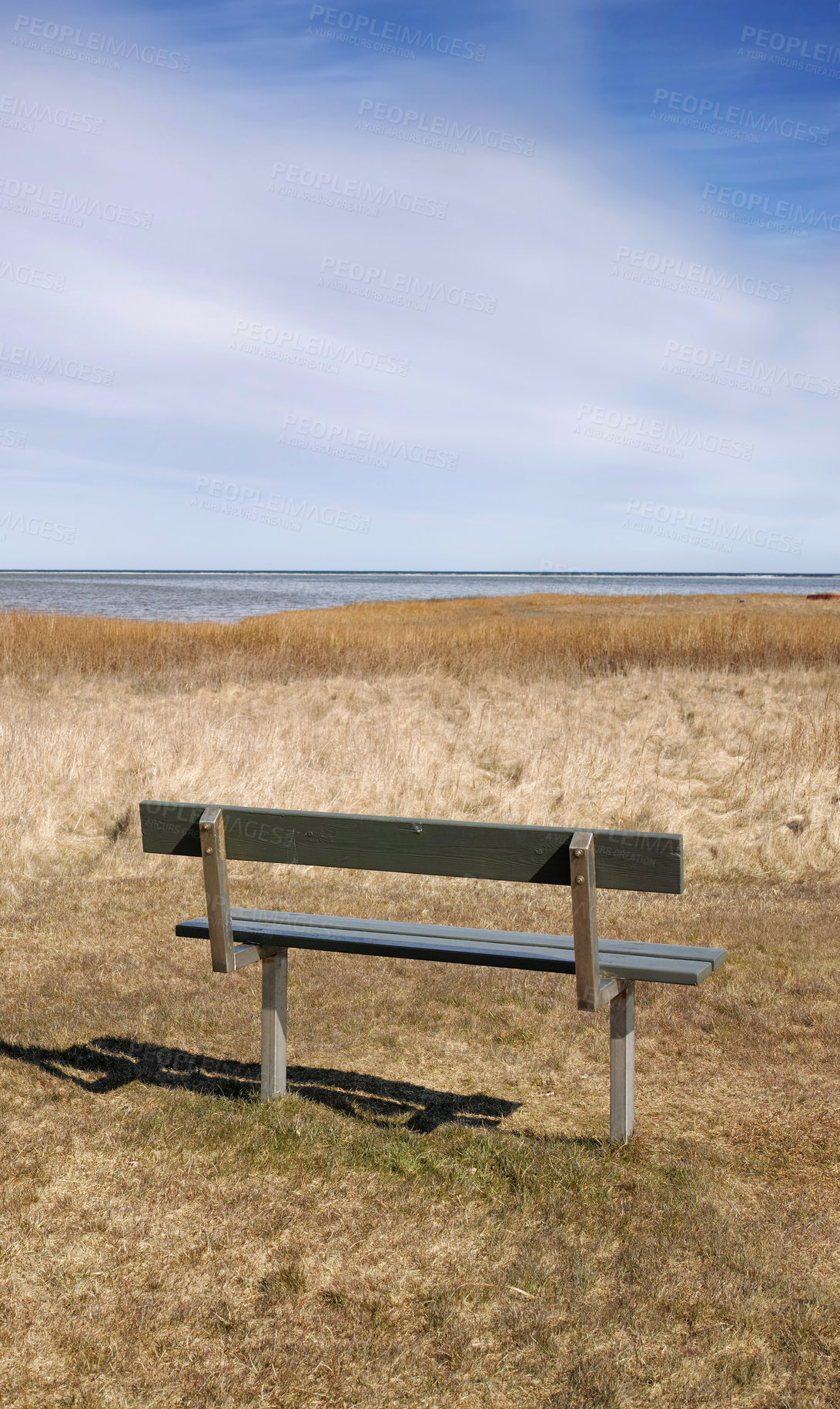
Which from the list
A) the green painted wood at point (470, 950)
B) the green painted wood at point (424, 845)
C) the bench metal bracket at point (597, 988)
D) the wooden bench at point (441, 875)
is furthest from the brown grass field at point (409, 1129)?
the green painted wood at point (424, 845)

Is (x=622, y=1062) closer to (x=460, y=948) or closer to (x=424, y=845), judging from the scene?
(x=460, y=948)

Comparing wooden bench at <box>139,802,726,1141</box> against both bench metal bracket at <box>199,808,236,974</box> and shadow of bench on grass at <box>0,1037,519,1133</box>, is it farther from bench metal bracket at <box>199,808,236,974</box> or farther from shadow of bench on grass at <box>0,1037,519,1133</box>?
shadow of bench on grass at <box>0,1037,519,1133</box>

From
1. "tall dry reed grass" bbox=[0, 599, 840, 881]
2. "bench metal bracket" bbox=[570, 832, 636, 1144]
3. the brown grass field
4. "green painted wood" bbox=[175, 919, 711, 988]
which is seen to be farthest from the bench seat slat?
"tall dry reed grass" bbox=[0, 599, 840, 881]

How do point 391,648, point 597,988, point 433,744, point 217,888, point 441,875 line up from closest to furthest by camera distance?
point 597,988
point 441,875
point 217,888
point 433,744
point 391,648

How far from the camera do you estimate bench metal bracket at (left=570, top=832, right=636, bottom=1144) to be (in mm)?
3008

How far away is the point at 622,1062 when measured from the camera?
3385 millimetres

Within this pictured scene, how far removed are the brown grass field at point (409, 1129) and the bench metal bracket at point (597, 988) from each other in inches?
5.5

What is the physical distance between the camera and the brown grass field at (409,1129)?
2359 mm

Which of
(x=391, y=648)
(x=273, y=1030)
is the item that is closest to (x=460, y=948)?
(x=273, y=1030)

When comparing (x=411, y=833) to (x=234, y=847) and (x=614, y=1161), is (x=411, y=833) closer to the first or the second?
(x=234, y=847)

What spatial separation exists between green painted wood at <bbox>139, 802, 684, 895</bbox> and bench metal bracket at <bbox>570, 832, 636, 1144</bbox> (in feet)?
0.17

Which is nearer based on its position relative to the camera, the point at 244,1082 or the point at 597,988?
the point at 597,988

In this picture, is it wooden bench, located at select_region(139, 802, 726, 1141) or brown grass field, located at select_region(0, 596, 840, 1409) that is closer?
brown grass field, located at select_region(0, 596, 840, 1409)

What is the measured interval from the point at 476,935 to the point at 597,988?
608mm
